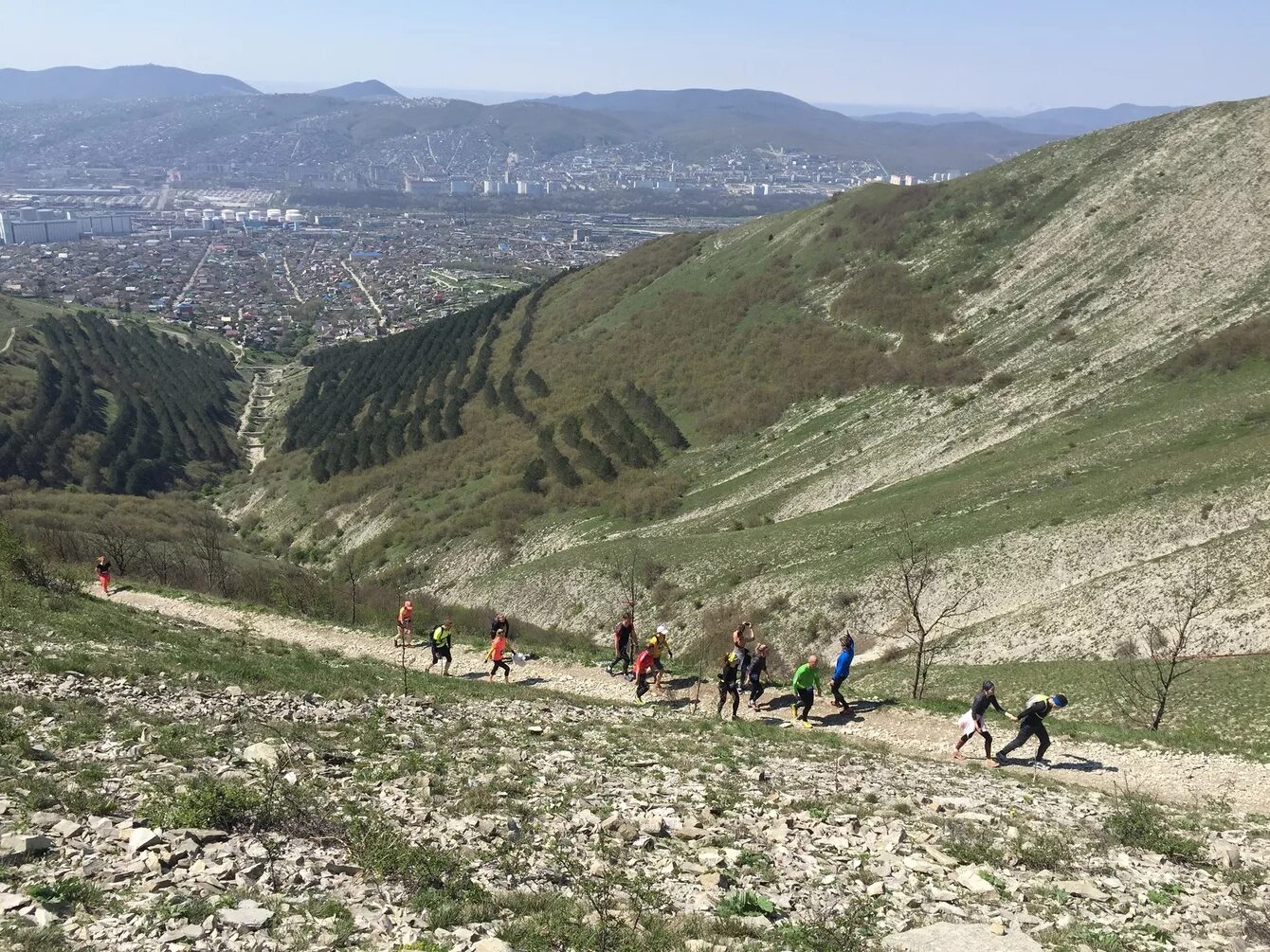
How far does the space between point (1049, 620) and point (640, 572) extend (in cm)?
2238


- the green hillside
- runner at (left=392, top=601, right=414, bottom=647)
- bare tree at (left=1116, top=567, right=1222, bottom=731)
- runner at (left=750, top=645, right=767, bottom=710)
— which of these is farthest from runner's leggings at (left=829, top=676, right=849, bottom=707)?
runner at (left=392, top=601, right=414, bottom=647)

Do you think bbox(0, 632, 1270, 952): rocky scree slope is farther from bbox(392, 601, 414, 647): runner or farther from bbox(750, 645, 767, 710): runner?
bbox(392, 601, 414, 647): runner

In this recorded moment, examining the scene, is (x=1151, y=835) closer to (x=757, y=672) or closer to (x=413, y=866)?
(x=757, y=672)

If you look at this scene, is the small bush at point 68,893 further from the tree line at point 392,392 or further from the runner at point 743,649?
the tree line at point 392,392

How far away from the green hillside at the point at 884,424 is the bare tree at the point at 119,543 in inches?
668

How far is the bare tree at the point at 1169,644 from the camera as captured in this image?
24.8 meters

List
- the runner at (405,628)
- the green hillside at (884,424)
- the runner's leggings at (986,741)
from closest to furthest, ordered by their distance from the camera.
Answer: the runner's leggings at (986,741), the runner at (405,628), the green hillside at (884,424)

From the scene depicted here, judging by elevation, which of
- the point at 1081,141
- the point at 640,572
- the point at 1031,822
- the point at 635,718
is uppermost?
the point at 1081,141

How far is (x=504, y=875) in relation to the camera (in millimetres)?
10984

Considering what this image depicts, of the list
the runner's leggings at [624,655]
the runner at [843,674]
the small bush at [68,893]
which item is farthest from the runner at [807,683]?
the small bush at [68,893]

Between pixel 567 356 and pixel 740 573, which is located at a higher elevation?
pixel 567 356

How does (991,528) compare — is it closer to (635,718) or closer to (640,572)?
(640,572)

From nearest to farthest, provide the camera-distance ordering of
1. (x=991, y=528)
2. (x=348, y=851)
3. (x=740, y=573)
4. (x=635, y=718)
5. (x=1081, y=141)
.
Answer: (x=348, y=851)
(x=635, y=718)
(x=991, y=528)
(x=740, y=573)
(x=1081, y=141)

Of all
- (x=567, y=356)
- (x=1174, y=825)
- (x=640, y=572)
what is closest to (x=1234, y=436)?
(x=640, y=572)
